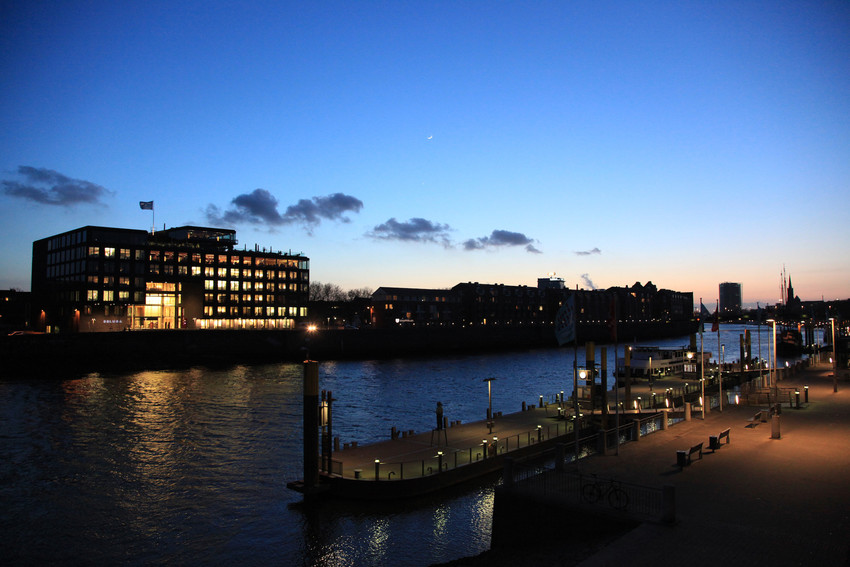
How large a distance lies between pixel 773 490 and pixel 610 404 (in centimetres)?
2837

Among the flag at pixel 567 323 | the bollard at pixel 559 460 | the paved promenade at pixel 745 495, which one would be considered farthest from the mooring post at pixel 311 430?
the paved promenade at pixel 745 495

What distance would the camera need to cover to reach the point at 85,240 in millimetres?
144625

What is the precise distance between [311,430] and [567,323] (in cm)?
1368

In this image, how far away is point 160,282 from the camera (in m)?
156

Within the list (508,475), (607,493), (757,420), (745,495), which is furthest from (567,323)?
(757,420)

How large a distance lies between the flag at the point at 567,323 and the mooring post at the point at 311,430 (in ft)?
40.1

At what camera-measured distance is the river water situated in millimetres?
24656

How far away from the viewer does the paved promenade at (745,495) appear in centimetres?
1509

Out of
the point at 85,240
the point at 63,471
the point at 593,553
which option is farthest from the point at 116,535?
the point at 85,240

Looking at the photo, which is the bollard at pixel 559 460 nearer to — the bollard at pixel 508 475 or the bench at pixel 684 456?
the bollard at pixel 508 475

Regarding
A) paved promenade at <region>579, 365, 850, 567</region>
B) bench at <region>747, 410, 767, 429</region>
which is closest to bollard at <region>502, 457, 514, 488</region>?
paved promenade at <region>579, 365, 850, 567</region>

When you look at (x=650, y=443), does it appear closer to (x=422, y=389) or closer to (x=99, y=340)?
(x=422, y=389)

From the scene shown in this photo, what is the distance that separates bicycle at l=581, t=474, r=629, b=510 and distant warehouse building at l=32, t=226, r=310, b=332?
477ft

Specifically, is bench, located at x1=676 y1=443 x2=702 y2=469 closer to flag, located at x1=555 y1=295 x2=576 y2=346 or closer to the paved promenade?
the paved promenade
